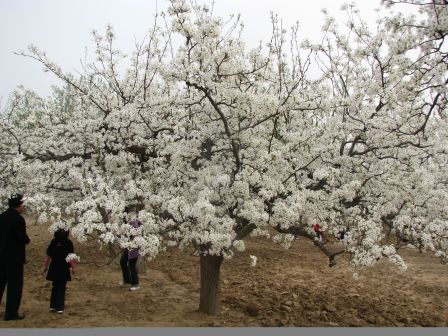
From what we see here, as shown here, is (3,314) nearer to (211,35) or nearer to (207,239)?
(207,239)

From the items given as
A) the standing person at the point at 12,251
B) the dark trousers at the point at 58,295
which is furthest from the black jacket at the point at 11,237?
the dark trousers at the point at 58,295

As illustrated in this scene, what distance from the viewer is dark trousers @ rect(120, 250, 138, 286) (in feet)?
32.3

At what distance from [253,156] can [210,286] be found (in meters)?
2.91

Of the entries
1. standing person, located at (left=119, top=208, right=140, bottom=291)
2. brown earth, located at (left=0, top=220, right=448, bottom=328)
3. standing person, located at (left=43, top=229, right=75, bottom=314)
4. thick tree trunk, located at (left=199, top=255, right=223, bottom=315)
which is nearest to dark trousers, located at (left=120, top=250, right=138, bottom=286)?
standing person, located at (left=119, top=208, right=140, bottom=291)

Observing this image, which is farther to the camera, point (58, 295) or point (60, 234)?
point (58, 295)

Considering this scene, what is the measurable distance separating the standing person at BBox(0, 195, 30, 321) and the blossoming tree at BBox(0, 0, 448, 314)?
1.73 feet

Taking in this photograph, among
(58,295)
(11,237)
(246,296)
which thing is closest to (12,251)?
(11,237)

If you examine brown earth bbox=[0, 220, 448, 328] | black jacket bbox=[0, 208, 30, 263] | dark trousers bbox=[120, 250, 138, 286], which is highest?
black jacket bbox=[0, 208, 30, 263]

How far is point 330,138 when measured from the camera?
8109 mm

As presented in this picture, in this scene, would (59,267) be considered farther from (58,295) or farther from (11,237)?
(11,237)

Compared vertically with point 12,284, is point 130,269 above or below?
above

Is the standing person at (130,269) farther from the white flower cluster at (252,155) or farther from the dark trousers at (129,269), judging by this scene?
the white flower cluster at (252,155)

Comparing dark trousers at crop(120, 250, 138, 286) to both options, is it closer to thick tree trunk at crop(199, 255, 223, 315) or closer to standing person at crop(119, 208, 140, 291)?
standing person at crop(119, 208, 140, 291)

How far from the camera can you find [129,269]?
10.1 meters
